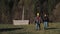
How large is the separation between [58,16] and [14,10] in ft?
35.1

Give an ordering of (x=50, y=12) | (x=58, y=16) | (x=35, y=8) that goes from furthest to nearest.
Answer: (x=58, y=16) < (x=50, y=12) < (x=35, y=8)

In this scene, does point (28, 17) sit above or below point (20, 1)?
below

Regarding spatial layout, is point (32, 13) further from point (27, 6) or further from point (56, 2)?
point (56, 2)

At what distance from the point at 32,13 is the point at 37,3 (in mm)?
2302

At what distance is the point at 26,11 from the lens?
40.9 m

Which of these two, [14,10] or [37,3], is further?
[14,10]

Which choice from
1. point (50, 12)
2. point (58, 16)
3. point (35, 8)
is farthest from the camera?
point (58, 16)

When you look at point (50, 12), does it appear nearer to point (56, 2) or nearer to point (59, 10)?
point (56, 2)

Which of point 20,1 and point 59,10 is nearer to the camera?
point 20,1

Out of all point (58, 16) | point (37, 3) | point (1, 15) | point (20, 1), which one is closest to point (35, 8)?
point (37, 3)

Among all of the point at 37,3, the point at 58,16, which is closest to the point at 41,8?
the point at 37,3

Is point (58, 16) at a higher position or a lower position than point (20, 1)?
lower

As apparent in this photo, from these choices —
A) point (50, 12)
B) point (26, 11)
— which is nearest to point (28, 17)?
point (26, 11)

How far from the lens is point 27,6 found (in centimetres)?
3991
